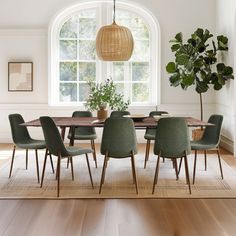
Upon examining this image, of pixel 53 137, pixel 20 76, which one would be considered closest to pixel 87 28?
pixel 20 76

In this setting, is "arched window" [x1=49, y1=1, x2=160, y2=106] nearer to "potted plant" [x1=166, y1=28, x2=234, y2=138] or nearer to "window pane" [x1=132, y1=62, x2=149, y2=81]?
"window pane" [x1=132, y1=62, x2=149, y2=81]

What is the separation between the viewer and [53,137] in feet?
16.1

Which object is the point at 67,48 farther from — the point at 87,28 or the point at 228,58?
the point at 228,58

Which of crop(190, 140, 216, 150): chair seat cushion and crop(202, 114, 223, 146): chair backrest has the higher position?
crop(202, 114, 223, 146): chair backrest

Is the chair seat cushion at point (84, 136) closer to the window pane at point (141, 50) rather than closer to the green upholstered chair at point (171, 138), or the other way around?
the green upholstered chair at point (171, 138)

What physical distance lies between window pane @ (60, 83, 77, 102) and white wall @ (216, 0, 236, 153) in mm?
2816

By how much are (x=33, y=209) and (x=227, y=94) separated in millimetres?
4662

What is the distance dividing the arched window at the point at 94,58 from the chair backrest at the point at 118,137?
3.98 metres

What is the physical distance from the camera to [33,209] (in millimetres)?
4293

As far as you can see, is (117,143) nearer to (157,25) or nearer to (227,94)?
(227,94)

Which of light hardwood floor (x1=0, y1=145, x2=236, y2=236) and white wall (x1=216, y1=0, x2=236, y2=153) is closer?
light hardwood floor (x1=0, y1=145, x2=236, y2=236)

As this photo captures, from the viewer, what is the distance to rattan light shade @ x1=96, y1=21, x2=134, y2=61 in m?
5.90

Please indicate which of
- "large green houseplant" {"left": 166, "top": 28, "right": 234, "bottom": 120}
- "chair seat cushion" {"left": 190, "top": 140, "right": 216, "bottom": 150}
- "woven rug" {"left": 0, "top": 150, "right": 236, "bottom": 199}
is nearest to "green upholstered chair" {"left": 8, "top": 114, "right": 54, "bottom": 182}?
"woven rug" {"left": 0, "top": 150, "right": 236, "bottom": 199}

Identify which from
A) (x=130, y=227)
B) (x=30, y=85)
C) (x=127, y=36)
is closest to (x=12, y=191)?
(x=130, y=227)
